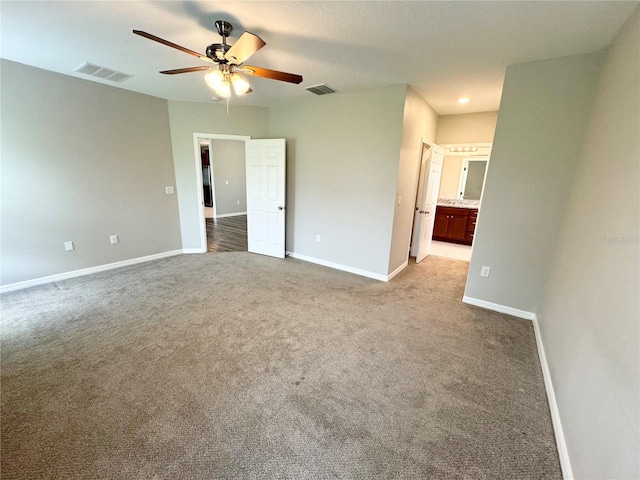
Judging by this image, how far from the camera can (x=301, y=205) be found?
4445 millimetres

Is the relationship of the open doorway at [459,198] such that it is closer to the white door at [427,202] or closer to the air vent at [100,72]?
the white door at [427,202]

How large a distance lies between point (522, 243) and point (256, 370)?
2912 mm

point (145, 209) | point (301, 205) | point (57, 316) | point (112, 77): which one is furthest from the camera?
point (301, 205)

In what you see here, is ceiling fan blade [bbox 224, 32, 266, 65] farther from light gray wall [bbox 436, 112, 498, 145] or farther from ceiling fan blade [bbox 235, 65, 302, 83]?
light gray wall [bbox 436, 112, 498, 145]

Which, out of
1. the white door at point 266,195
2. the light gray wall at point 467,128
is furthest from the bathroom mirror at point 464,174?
the white door at point 266,195

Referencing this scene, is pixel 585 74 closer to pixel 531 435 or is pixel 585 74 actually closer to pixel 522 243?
pixel 522 243

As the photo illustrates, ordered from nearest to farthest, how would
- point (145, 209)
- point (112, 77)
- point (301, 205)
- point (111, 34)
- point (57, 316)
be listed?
point (111, 34) → point (57, 316) → point (112, 77) → point (145, 209) → point (301, 205)

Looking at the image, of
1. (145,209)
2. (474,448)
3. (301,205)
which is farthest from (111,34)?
(474,448)

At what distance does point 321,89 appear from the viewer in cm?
349

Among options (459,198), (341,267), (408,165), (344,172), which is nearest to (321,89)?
(344,172)

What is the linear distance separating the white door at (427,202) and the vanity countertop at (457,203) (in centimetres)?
120

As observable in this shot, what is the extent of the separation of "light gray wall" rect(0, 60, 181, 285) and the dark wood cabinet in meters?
5.58

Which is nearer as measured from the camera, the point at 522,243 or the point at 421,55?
the point at 421,55

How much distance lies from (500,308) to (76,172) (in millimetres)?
5530
